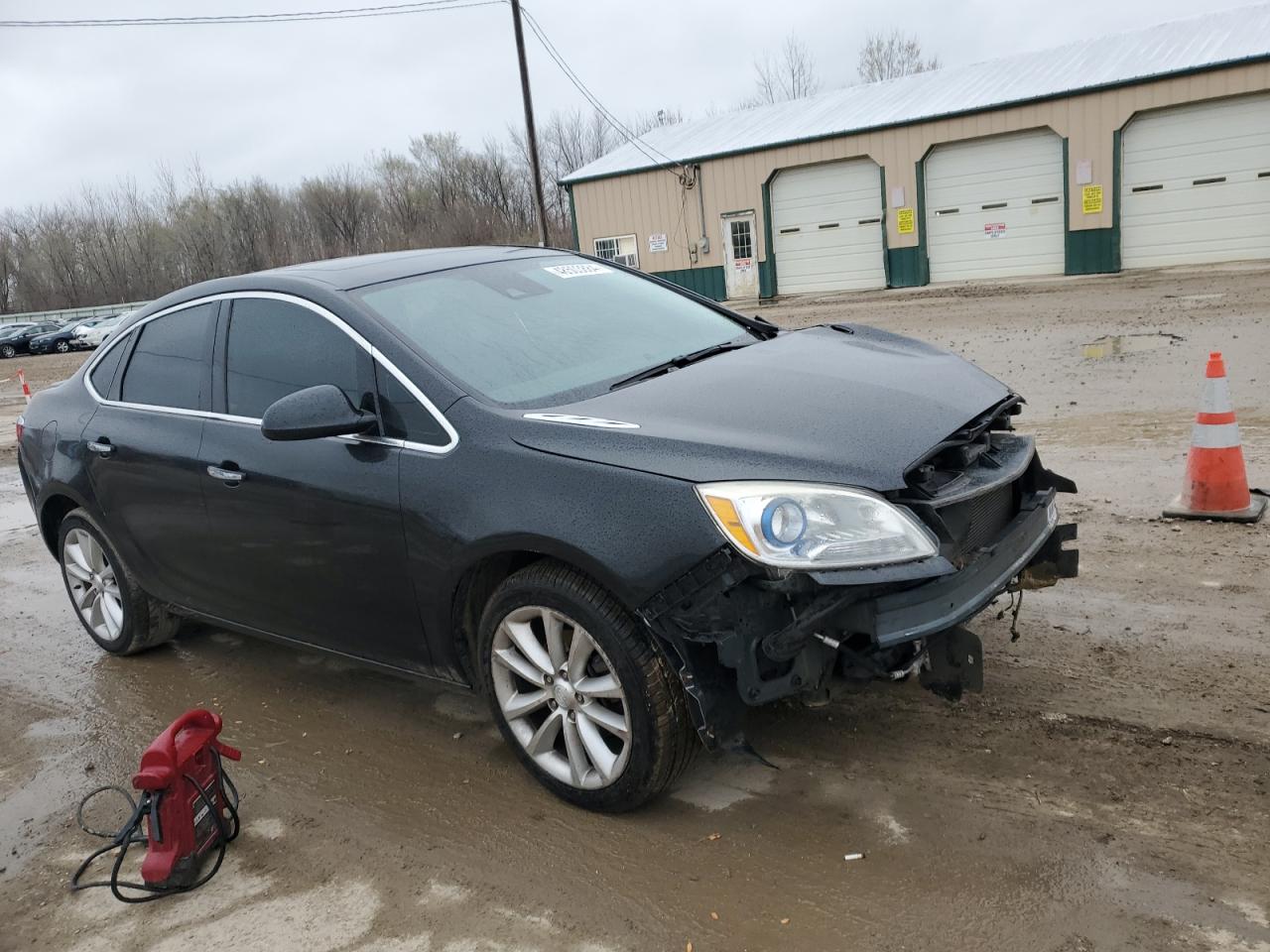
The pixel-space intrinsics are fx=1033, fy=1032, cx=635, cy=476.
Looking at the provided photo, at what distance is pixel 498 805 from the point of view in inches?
136

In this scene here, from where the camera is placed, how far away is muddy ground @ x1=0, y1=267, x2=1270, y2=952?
2715 mm

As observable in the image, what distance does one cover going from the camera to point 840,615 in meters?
2.83

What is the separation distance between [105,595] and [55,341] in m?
39.1

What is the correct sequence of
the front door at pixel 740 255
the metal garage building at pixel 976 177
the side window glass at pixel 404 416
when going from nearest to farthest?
the side window glass at pixel 404 416, the metal garage building at pixel 976 177, the front door at pixel 740 255

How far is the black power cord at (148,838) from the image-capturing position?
3.15 metres

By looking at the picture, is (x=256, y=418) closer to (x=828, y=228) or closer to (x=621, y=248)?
(x=828, y=228)

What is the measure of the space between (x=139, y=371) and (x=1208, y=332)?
38.7 ft

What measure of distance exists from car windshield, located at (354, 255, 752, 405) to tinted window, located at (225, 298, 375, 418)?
211mm

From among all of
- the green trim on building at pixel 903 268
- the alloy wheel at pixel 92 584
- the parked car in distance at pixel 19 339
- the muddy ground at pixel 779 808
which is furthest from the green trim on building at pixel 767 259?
the parked car in distance at pixel 19 339

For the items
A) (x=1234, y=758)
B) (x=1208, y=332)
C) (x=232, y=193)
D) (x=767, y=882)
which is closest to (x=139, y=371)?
(x=767, y=882)

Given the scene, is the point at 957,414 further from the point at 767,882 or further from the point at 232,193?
the point at 232,193

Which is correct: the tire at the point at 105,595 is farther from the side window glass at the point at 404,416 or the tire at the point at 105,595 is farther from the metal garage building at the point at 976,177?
the metal garage building at the point at 976,177

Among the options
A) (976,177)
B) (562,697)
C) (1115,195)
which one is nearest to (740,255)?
(976,177)

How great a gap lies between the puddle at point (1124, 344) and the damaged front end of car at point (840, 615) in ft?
30.6
